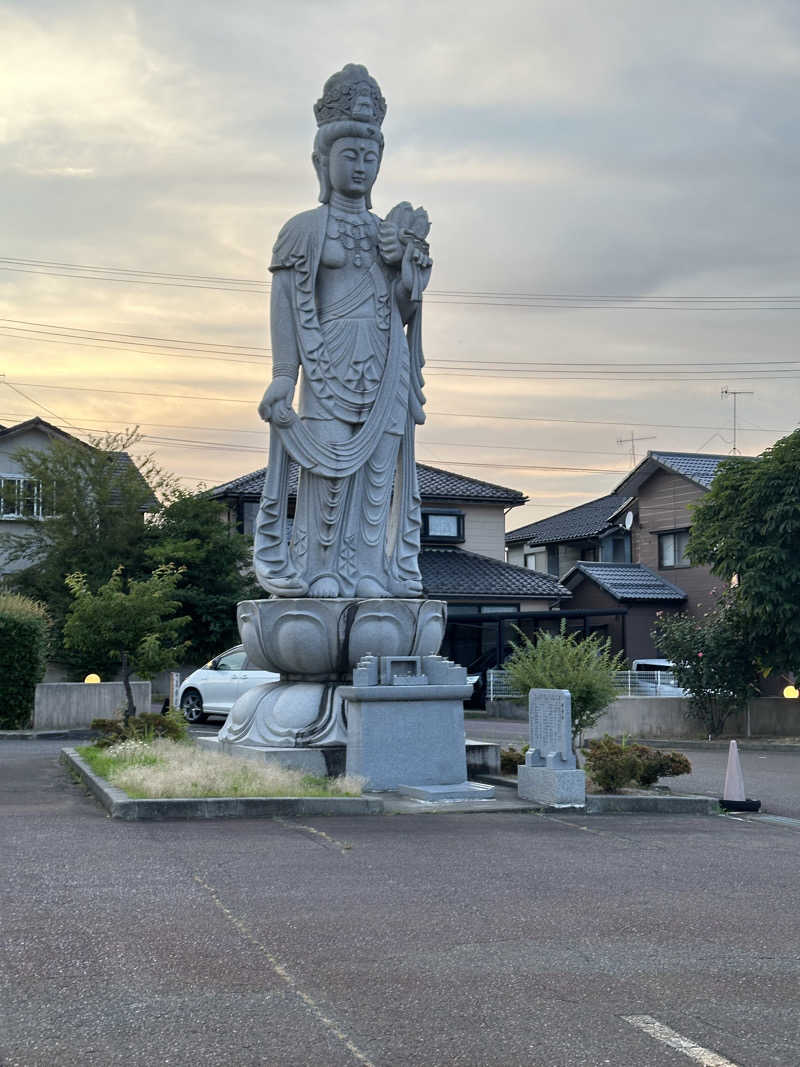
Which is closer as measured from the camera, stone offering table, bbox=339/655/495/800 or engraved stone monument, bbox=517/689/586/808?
engraved stone monument, bbox=517/689/586/808

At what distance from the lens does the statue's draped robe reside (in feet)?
45.6

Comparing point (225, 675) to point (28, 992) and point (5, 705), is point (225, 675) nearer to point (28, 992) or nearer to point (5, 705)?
point (5, 705)

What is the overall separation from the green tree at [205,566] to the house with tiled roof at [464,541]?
9.88 feet

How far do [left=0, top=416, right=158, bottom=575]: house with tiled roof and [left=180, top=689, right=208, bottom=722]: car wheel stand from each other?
1148 cm

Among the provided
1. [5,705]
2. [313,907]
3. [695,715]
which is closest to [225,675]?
[5,705]

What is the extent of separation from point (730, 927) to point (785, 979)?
1074 mm

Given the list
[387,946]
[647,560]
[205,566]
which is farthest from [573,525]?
[387,946]

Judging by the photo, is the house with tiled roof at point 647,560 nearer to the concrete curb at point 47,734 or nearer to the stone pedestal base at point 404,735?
the concrete curb at point 47,734

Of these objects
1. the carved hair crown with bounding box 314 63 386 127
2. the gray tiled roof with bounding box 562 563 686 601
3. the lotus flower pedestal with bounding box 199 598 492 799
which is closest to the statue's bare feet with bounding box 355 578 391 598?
the lotus flower pedestal with bounding box 199 598 492 799

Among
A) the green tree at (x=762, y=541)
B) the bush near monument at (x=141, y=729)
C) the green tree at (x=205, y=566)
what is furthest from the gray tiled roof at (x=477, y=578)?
the bush near monument at (x=141, y=729)

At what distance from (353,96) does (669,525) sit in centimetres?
3082

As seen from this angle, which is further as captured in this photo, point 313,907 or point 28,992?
point 313,907

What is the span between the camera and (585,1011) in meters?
5.40

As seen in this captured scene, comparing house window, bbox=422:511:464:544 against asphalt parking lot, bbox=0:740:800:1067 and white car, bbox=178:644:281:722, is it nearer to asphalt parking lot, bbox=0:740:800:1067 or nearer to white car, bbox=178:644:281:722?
white car, bbox=178:644:281:722
